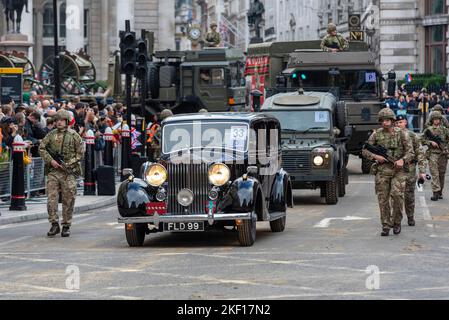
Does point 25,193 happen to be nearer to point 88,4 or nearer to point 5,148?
point 5,148

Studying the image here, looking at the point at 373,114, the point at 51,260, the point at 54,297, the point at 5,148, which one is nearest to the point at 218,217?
the point at 51,260

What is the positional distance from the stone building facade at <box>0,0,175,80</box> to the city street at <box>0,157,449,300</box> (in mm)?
76692

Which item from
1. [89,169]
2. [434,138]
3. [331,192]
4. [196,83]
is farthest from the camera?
[196,83]

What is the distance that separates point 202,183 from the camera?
18625 millimetres

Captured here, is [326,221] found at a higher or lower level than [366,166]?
higher

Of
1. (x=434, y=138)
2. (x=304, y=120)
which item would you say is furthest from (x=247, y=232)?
(x=434, y=138)

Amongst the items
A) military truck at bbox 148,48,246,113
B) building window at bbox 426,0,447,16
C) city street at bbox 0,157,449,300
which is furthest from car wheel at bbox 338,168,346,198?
building window at bbox 426,0,447,16

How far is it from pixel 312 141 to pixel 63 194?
25.2ft

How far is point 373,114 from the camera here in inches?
1416

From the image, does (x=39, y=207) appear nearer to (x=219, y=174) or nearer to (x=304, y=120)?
(x=304, y=120)

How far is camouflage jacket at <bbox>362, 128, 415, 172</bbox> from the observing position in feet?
67.1

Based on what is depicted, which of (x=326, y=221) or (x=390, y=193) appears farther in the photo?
(x=326, y=221)

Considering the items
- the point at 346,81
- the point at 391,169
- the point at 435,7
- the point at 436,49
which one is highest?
the point at 435,7

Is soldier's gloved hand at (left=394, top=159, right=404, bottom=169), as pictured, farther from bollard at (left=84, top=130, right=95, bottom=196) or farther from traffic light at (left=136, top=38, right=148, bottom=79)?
traffic light at (left=136, top=38, right=148, bottom=79)
